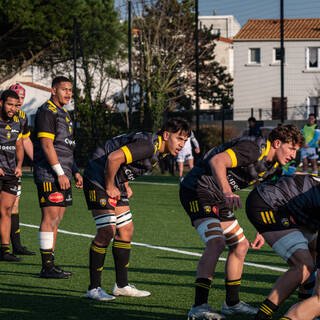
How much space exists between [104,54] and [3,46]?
4681 mm

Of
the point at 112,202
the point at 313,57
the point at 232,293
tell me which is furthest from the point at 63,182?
the point at 313,57

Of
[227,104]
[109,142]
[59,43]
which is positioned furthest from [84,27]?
[109,142]

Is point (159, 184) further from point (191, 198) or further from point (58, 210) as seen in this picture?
point (191, 198)

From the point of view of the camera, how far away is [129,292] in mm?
6969

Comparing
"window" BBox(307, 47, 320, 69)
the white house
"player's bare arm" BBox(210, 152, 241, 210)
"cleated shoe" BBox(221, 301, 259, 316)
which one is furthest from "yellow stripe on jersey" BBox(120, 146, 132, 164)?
"window" BBox(307, 47, 320, 69)

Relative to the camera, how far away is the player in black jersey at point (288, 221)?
16.9ft

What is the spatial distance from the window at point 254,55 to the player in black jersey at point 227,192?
47.5 meters

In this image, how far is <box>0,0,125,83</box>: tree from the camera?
103ft

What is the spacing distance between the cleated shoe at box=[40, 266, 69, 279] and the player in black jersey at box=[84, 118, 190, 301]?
1.04m

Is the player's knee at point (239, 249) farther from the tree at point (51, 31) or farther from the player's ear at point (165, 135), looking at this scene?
the tree at point (51, 31)

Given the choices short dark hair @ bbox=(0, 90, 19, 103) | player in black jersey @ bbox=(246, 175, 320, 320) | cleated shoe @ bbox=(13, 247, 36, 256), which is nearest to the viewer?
player in black jersey @ bbox=(246, 175, 320, 320)

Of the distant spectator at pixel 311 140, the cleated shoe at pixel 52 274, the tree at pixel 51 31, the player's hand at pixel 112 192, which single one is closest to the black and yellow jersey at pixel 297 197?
the player's hand at pixel 112 192

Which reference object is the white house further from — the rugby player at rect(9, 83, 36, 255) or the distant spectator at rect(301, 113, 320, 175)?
the rugby player at rect(9, 83, 36, 255)

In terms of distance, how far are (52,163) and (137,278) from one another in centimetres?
155
